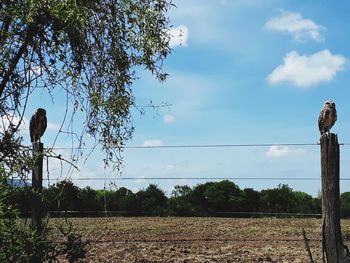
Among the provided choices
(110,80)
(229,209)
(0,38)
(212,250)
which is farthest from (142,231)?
(0,38)

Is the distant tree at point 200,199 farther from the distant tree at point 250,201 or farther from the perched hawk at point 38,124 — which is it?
the perched hawk at point 38,124

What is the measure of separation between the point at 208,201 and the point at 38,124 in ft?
30.1

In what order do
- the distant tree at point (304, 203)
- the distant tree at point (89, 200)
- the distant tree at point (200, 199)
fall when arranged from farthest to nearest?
the distant tree at point (200, 199) < the distant tree at point (304, 203) < the distant tree at point (89, 200)

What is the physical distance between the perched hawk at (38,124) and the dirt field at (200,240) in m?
1.33

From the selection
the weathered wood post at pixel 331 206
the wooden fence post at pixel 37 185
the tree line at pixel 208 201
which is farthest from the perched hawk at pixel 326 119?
the tree line at pixel 208 201

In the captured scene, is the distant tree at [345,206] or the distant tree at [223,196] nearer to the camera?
the distant tree at [223,196]

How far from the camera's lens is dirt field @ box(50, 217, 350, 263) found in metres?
7.16

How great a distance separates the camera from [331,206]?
400 cm

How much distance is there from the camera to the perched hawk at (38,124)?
16.9 ft

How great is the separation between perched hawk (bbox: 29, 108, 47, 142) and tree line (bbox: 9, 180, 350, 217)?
26.9ft

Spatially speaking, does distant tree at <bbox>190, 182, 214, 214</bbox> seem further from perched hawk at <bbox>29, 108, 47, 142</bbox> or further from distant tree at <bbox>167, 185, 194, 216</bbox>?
perched hawk at <bbox>29, 108, 47, 142</bbox>

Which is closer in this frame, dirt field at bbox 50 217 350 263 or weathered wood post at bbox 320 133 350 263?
weathered wood post at bbox 320 133 350 263

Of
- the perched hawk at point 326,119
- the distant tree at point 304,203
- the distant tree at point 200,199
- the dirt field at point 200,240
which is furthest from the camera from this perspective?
the distant tree at point 200,199

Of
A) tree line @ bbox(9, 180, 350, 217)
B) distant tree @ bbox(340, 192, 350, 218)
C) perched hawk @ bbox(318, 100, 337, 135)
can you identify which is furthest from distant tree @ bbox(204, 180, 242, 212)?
perched hawk @ bbox(318, 100, 337, 135)
